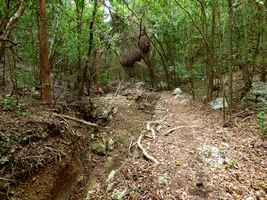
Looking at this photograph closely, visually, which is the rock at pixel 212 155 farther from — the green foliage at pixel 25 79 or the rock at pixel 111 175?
the green foliage at pixel 25 79

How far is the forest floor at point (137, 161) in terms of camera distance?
18.4 feet

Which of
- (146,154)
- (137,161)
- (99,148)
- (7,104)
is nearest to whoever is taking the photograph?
(137,161)

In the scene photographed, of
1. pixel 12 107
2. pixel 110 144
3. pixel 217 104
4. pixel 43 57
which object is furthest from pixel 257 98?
pixel 12 107

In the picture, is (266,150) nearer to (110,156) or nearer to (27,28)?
(110,156)

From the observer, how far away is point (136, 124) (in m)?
10.8

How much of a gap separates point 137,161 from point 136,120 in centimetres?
444

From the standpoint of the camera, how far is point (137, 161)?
7035 mm

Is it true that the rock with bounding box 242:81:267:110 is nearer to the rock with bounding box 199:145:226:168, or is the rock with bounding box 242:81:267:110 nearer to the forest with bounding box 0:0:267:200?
the forest with bounding box 0:0:267:200

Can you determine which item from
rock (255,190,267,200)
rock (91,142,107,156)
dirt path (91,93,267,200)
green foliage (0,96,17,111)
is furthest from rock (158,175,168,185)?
green foliage (0,96,17,111)

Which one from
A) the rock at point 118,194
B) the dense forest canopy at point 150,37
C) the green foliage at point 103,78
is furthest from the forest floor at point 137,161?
the green foliage at point 103,78

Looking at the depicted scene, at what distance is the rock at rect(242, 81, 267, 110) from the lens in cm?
988

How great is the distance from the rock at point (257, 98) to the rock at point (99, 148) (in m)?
5.13

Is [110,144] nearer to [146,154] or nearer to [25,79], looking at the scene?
[146,154]

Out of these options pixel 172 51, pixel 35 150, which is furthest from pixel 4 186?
pixel 172 51
